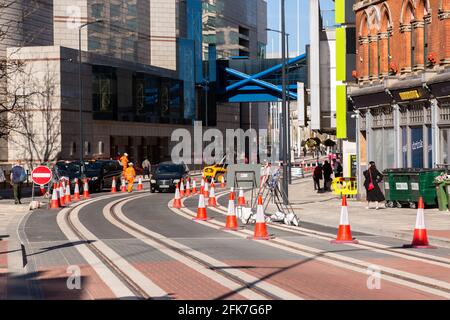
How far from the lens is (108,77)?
76188 millimetres

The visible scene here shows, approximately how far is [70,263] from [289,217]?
10143 millimetres

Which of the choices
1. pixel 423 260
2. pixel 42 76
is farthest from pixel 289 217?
pixel 42 76

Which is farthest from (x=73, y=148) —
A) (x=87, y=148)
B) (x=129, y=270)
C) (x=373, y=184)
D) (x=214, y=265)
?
(x=129, y=270)

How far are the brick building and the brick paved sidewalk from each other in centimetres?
240

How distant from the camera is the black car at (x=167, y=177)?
46938 mm

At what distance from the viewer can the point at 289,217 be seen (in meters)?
24.2

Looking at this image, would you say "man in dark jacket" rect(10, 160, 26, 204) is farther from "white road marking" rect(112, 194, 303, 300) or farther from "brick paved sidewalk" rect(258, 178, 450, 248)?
"white road marking" rect(112, 194, 303, 300)

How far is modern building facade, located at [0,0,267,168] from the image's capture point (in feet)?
218

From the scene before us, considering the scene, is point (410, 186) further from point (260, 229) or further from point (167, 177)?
point (167, 177)

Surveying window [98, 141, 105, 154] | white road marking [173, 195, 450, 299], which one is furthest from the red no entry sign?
window [98, 141, 105, 154]

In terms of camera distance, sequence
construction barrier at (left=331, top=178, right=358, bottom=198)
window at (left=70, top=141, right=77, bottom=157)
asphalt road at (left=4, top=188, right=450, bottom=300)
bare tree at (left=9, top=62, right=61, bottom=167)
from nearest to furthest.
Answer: asphalt road at (left=4, top=188, right=450, bottom=300) < construction barrier at (left=331, top=178, right=358, bottom=198) < bare tree at (left=9, top=62, right=61, bottom=167) < window at (left=70, top=141, right=77, bottom=157)

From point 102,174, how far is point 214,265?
3426 centimetres

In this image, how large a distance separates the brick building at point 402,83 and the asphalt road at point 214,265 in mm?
8943
